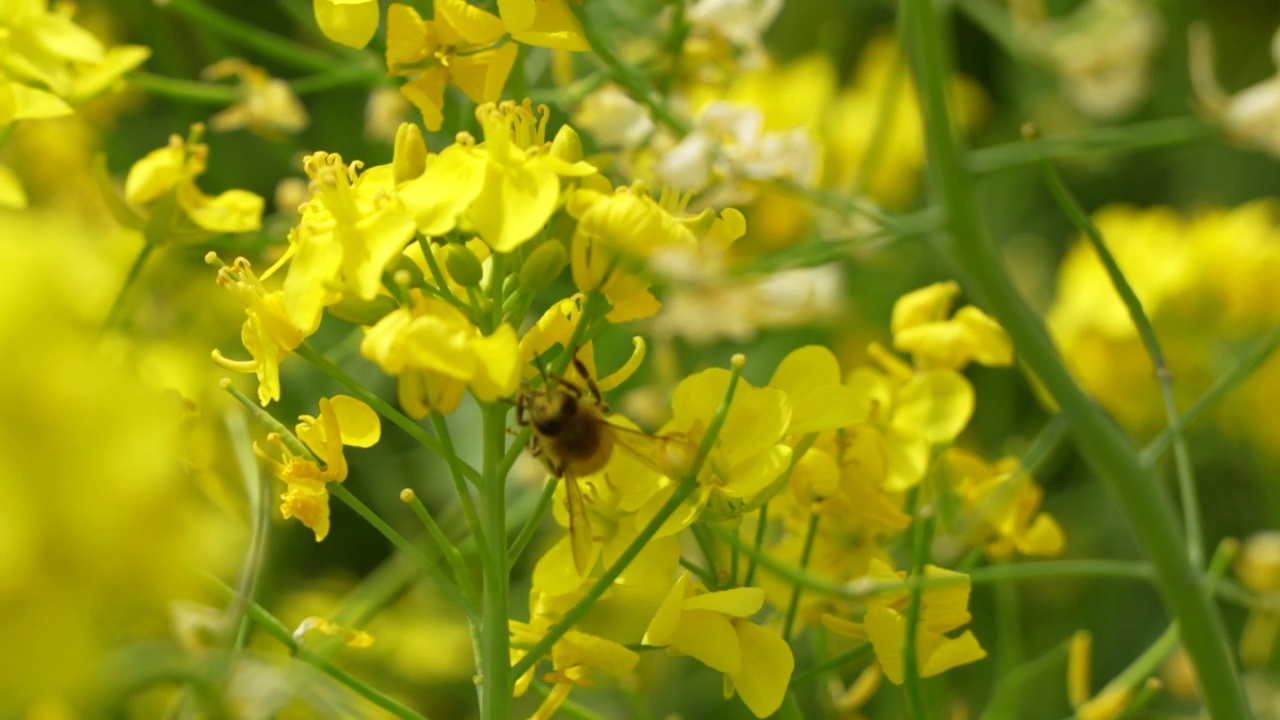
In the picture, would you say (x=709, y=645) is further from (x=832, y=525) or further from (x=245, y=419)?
(x=245, y=419)

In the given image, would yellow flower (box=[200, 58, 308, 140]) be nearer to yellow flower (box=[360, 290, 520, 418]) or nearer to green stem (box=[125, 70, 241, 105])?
green stem (box=[125, 70, 241, 105])

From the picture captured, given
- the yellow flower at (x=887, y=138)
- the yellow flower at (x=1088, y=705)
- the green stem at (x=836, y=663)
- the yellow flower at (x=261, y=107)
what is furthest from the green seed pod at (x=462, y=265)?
the yellow flower at (x=887, y=138)

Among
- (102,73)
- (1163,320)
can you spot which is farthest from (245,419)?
(1163,320)

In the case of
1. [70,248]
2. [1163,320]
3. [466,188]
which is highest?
[1163,320]

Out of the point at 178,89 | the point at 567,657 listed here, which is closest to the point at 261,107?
the point at 178,89

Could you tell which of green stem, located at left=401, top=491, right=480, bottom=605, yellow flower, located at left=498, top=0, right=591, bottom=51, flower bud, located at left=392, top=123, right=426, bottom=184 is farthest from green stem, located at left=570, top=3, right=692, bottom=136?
green stem, located at left=401, top=491, right=480, bottom=605

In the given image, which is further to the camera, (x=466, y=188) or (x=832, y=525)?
(x=832, y=525)
